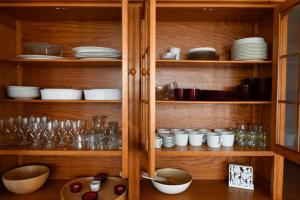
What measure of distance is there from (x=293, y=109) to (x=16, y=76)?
187 centimetres

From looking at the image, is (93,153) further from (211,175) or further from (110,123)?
(211,175)

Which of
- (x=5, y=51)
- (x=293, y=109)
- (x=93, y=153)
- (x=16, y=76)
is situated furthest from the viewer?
(x=16, y=76)

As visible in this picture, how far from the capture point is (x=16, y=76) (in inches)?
66.6

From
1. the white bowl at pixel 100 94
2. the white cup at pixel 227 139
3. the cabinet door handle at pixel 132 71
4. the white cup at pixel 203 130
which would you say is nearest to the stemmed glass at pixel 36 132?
the white bowl at pixel 100 94

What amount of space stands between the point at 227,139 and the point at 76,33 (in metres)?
1.35

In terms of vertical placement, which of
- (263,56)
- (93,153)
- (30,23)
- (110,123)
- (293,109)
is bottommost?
(93,153)

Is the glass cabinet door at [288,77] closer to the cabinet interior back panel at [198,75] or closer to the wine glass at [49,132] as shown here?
the cabinet interior back panel at [198,75]

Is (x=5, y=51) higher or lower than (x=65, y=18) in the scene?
lower

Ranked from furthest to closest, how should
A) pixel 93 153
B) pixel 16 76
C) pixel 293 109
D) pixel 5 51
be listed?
pixel 16 76 → pixel 5 51 → pixel 93 153 → pixel 293 109

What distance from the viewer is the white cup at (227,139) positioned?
152 cm

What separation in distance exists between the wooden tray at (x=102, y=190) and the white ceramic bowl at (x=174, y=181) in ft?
0.83

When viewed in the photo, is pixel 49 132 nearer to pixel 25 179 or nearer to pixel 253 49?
pixel 25 179

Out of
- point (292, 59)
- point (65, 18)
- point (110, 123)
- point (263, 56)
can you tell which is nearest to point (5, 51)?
point (65, 18)

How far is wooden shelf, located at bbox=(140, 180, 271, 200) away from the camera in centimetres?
151
